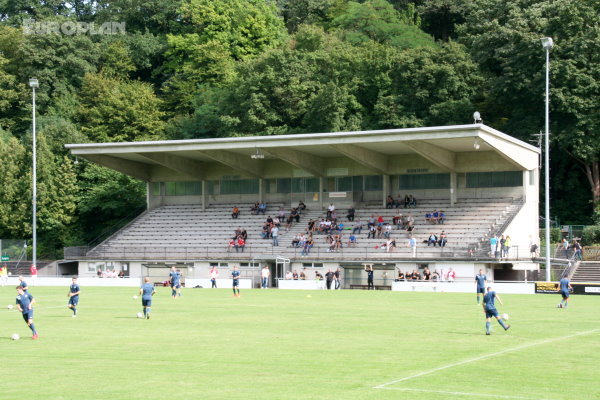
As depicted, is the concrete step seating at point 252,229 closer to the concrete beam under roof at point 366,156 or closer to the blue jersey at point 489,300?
the concrete beam under roof at point 366,156

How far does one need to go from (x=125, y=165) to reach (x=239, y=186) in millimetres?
9334

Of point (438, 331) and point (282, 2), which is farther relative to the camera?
point (282, 2)

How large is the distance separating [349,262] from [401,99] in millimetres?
19078

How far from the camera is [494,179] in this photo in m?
61.6

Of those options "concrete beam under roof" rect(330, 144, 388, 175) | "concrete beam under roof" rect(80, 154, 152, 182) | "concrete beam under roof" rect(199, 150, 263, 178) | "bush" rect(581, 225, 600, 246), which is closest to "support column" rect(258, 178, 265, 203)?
"concrete beam under roof" rect(199, 150, 263, 178)

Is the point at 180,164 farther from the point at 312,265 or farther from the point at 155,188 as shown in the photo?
the point at 312,265

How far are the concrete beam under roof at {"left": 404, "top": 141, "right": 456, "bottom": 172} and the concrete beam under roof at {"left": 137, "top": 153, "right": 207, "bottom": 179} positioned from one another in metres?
20.3

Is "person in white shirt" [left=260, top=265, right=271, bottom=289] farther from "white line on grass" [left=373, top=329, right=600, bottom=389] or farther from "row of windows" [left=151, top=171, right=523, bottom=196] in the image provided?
"white line on grass" [left=373, top=329, right=600, bottom=389]

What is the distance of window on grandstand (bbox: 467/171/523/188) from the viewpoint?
60.8 metres

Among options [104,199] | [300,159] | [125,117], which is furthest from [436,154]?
[125,117]

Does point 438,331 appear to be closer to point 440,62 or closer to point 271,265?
point 271,265

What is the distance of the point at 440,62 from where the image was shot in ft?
229

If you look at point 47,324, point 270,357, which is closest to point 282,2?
point 47,324

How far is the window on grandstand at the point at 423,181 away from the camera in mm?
63406
